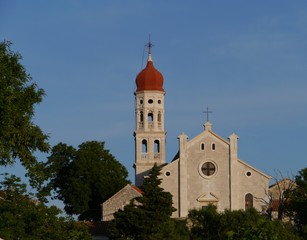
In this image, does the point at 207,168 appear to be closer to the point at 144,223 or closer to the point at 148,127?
the point at 148,127

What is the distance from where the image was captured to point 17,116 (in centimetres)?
4472

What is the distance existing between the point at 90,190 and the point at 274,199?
55.0 feet

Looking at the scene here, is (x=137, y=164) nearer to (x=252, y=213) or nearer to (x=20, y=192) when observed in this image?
(x=252, y=213)

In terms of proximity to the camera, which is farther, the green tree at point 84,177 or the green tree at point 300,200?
the green tree at point 84,177

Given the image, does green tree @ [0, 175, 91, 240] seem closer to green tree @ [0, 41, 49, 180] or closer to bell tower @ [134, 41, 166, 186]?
green tree @ [0, 41, 49, 180]

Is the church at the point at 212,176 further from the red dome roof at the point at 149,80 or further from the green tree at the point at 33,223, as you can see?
the green tree at the point at 33,223

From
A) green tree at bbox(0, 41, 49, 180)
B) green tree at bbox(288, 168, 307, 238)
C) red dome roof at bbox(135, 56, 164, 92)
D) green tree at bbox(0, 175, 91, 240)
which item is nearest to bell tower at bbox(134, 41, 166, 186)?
red dome roof at bbox(135, 56, 164, 92)

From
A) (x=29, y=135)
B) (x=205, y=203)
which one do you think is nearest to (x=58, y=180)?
(x=205, y=203)

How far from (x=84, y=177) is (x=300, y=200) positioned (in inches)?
835

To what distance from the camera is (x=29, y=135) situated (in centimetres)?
4550

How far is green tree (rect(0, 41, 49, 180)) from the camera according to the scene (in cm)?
4419

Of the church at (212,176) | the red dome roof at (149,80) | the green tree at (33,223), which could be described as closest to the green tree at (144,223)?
the green tree at (33,223)

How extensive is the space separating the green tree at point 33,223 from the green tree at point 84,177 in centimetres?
3035

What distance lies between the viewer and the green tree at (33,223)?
201ft
